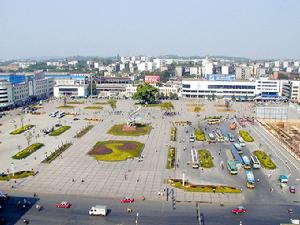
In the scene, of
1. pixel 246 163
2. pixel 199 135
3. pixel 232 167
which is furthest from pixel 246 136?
pixel 232 167

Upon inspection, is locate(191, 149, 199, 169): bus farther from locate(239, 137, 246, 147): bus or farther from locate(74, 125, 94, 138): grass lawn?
locate(74, 125, 94, 138): grass lawn

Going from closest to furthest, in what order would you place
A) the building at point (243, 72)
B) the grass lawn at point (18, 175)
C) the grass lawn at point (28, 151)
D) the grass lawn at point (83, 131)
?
the grass lawn at point (18, 175) < the grass lawn at point (28, 151) < the grass lawn at point (83, 131) < the building at point (243, 72)

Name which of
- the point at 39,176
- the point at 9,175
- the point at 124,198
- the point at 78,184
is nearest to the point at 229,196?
the point at 124,198

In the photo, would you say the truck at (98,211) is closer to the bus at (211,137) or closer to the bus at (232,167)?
the bus at (232,167)

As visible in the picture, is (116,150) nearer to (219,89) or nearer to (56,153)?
(56,153)

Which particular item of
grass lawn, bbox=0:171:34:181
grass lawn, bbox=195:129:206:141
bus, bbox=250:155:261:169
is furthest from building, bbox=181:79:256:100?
grass lawn, bbox=0:171:34:181

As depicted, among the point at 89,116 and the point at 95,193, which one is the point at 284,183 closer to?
the point at 95,193

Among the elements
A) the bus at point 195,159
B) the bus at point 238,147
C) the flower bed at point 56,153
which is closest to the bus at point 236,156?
the bus at point 238,147
